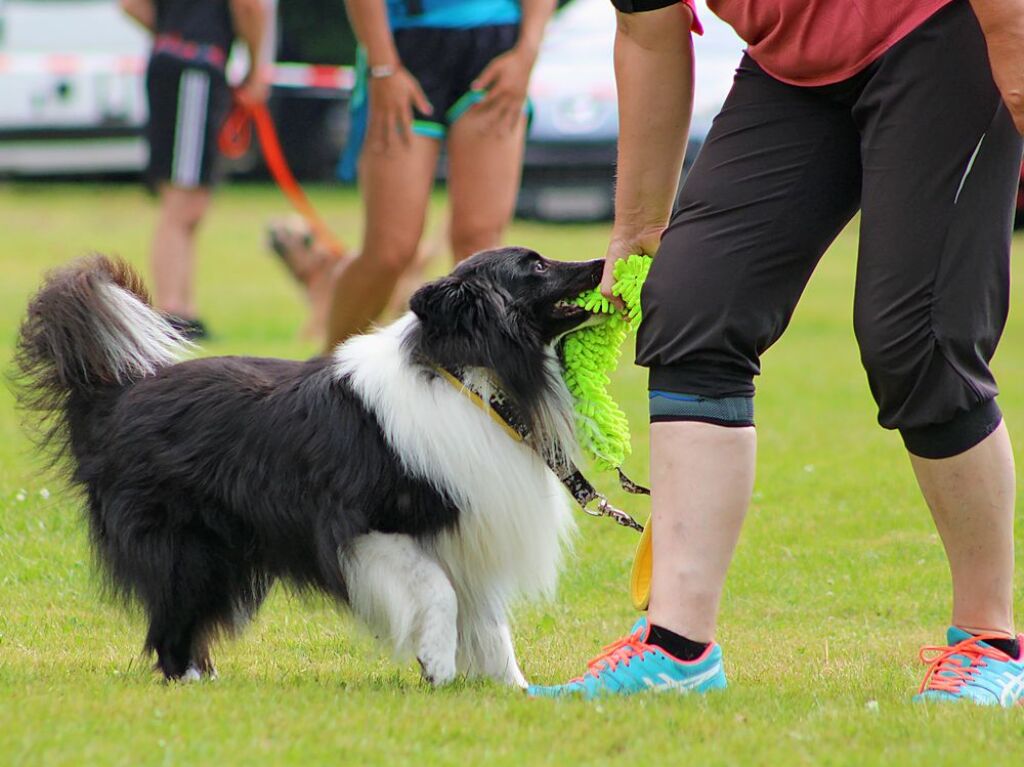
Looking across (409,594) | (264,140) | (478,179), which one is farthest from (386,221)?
(264,140)

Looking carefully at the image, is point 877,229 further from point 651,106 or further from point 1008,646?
point 1008,646

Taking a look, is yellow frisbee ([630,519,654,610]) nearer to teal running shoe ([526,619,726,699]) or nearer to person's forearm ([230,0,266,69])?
teal running shoe ([526,619,726,699])

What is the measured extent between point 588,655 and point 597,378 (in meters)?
0.74

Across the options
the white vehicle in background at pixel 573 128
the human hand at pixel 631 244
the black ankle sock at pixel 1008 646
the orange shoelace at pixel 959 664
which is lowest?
the white vehicle in background at pixel 573 128

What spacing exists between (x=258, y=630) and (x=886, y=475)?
276 centimetres

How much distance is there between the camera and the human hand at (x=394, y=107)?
5.20 m

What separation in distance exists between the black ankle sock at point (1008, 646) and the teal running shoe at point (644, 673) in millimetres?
561

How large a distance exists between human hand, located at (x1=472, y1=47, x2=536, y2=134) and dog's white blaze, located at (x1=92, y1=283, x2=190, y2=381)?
184 centimetres

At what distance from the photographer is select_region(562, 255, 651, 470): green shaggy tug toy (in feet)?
11.7

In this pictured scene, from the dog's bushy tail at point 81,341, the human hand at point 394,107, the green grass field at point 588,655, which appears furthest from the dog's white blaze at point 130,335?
the human hand at point 394,107

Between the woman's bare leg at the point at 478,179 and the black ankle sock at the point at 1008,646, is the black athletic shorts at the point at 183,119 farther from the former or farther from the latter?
the black ankle sock at the point at 1008,646

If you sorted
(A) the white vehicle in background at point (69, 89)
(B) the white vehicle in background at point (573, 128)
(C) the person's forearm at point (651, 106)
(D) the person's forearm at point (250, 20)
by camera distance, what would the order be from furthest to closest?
(A) the white vehicle in background at point (69, 89), (B) the white vehicle in background at point (573, 128), (D) the person's forearm at point (250, 20), (C) the person's forearm at point (651, 106)

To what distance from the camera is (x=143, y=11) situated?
877 cm

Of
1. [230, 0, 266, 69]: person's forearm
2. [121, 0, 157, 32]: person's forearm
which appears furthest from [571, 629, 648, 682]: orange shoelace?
[121, 0, 157, 32]: person's forearm
